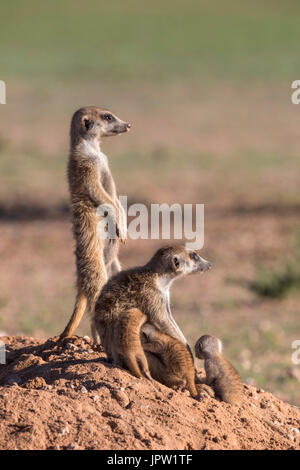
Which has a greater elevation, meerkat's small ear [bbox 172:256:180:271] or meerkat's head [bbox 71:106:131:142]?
meerkat's head [bbox 71:106:131:142]

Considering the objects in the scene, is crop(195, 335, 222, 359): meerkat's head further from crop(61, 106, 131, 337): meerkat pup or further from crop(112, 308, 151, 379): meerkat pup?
crop(61, 106, 131, 337): meerkat pup

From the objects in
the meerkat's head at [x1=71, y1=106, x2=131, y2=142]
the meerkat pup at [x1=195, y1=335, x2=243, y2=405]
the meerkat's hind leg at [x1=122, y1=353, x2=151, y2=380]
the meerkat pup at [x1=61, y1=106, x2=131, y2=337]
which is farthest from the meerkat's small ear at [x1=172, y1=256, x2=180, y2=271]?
the meerkat's head at [x1=71, y1=106, x2=131, y2=142]

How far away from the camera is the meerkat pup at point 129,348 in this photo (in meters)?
4.97

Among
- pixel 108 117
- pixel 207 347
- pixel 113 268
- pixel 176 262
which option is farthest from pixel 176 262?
pixel 108 117

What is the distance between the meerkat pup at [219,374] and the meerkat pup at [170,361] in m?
0.13

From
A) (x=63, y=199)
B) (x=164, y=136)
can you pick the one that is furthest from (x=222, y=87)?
(x=63, y=199)

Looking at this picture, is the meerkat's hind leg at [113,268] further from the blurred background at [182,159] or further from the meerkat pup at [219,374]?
the meerkat pup at [219,374]

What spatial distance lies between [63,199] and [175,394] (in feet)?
39.4

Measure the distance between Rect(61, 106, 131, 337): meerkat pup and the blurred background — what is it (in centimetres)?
181

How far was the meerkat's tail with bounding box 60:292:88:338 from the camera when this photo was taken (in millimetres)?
6395

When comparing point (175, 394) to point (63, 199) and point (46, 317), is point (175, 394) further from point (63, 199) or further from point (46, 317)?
point (63, 199)

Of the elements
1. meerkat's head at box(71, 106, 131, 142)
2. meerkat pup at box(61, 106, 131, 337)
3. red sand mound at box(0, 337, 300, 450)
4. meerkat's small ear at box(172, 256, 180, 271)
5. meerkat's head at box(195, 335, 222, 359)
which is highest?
meerkat's head at box(71, 106, 131, 142)

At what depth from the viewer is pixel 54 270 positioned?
1269cm

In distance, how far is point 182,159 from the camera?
74.2 feet
